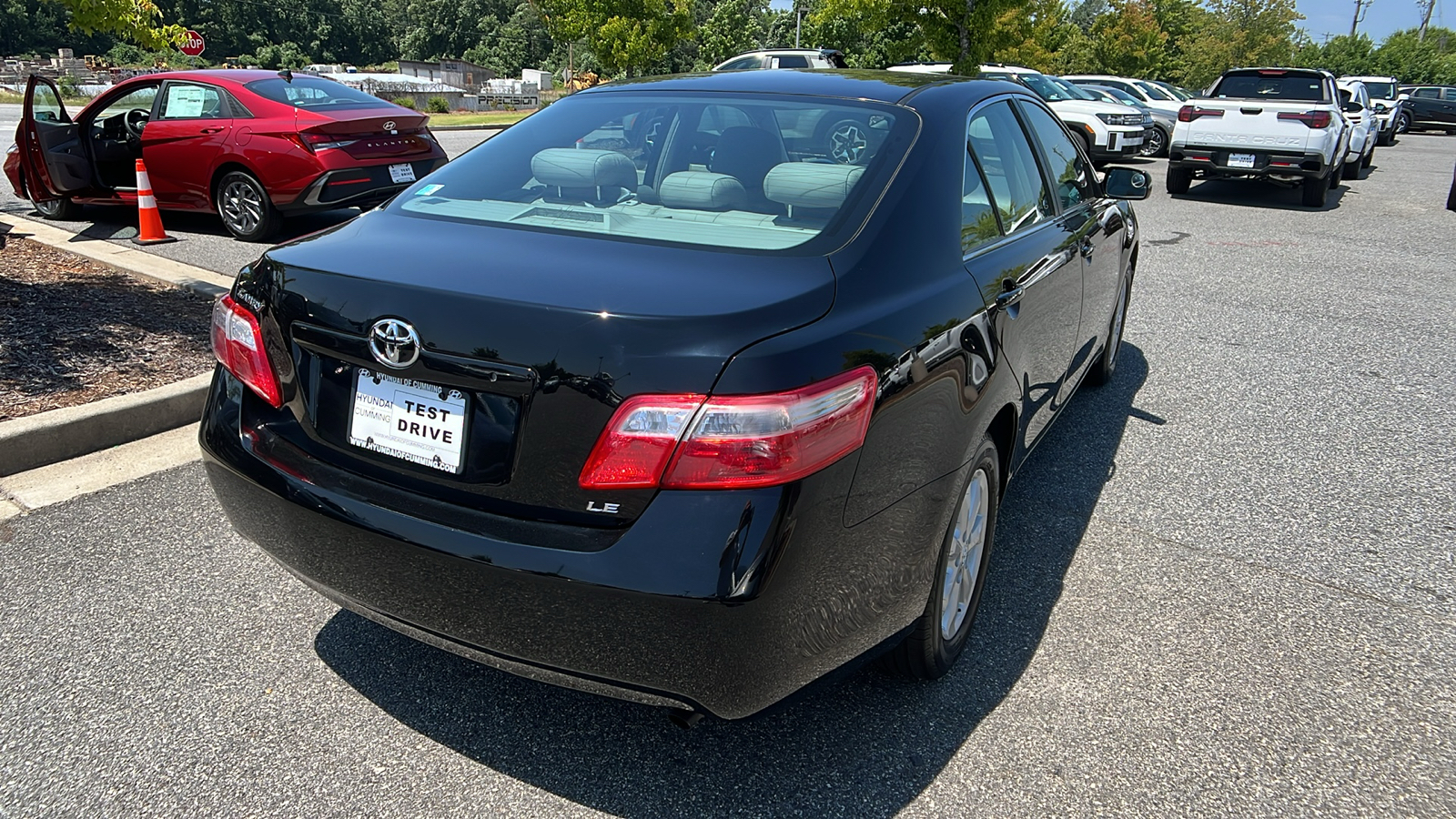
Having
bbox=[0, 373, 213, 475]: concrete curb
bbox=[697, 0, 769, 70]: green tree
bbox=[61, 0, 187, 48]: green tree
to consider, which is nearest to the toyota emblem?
bbox=[0, 373, 213, 475]: concrete curb

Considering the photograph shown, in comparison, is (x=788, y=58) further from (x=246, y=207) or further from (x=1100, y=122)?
(x=246, y=207)

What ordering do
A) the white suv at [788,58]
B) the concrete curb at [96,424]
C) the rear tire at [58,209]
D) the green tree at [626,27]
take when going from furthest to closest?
1. the green tree at [626,27]
2. the white suv at [788,58]
3. the rear tire at [58,209]
4. the concrete curb at [96,424]

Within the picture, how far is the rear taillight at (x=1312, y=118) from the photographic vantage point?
12.7 m

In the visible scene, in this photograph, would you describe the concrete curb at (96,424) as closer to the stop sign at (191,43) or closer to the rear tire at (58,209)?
the rear tire at (58,209)

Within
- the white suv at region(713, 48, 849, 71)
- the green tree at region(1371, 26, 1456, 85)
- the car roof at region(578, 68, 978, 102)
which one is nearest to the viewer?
the car roof at region(578, 68, 978, 102)

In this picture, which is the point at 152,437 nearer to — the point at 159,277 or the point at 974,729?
the point at 159,277

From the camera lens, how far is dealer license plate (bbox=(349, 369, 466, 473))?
205 centimetres

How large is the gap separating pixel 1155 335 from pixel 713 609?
5.63 meters

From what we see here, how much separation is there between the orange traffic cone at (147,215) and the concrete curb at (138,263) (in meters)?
0.30

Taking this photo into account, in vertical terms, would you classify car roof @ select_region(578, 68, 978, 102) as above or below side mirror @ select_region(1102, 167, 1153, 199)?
above

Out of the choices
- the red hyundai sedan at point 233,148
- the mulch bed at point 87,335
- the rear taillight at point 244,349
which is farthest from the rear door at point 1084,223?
the red hyundai sedan at point 233,148

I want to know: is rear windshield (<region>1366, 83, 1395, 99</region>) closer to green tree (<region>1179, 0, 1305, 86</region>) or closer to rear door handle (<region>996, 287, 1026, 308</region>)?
green tree (<region>1179, 0, 1305, 86</region>)

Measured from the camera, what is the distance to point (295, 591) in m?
3.15

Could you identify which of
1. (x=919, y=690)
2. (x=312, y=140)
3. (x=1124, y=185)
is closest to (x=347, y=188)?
(x=312, y=140)
